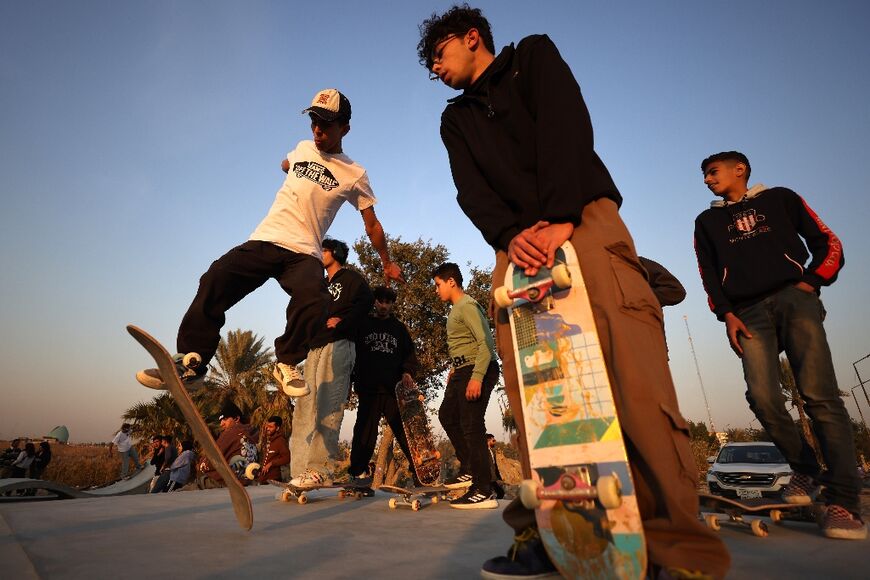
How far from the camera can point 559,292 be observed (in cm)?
166

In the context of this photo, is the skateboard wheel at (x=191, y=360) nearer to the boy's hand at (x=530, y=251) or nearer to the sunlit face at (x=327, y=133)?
the sunlit face at (x=327, y=133)

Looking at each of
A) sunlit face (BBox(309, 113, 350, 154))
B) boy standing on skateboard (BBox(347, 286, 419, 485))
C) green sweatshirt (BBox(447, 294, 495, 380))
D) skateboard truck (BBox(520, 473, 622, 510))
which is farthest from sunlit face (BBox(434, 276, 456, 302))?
skateboard truck (BBox(520, 473, 622, 510))

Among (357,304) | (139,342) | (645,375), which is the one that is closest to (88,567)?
(139,342)

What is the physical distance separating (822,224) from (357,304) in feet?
13.7

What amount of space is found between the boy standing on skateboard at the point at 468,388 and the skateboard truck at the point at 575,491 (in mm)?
2641

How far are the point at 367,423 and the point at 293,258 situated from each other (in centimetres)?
260

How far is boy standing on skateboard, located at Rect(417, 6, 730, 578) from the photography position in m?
1.43

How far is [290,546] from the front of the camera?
2146 millimetres

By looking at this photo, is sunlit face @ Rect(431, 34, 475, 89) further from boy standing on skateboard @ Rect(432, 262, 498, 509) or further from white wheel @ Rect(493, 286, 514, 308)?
boy standing on skateboard @ Rect(432, 262, 498, 509)

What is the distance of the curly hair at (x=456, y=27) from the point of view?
2.44 m

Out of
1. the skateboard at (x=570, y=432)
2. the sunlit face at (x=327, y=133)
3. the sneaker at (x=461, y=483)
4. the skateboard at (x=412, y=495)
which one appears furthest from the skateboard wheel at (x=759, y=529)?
the sunlit face at (x=327, y=133)

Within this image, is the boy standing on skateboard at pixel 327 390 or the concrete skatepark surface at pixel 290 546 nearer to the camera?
the concrete skatepark surface at pixel 290 546

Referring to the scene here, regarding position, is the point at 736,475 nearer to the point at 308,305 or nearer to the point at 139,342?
the point at 308,305

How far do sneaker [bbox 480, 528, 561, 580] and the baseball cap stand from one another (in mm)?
3491
